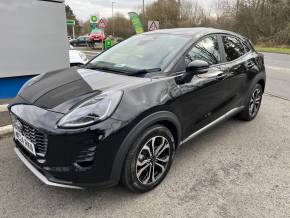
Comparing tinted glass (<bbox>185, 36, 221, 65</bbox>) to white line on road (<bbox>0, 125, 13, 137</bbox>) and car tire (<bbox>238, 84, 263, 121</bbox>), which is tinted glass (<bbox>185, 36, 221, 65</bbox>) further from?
white line on road (<bbox>0, 125, 13, 137</bbox>)

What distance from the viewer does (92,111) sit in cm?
239

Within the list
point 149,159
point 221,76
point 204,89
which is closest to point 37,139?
point 149,159

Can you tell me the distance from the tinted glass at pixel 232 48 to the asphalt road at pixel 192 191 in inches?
51.6

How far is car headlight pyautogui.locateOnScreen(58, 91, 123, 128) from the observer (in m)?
2.33

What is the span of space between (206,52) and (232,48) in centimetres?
87

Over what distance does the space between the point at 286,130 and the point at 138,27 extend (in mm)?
15436

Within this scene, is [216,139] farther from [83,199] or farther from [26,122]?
[26,122]

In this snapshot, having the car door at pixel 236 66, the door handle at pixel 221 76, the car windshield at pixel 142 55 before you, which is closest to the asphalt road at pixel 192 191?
the car door at pixel 236 66

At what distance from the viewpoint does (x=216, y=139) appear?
4160 mm

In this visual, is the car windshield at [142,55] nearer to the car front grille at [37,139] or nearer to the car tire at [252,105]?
the car front grille at [37,139]

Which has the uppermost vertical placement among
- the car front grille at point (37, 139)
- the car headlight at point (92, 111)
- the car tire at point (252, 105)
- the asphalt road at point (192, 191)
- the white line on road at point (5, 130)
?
the car headlight at point (92, 111)

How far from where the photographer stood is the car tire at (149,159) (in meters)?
2.57

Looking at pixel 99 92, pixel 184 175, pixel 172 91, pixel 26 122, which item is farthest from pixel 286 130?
pixel 26 122

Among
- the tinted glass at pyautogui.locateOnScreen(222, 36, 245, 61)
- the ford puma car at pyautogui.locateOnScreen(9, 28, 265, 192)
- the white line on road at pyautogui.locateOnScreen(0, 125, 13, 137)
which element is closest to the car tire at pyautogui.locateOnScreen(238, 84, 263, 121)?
the tinted glass at pyautogui.locateOnScreen(222, 36, 245, 61)
